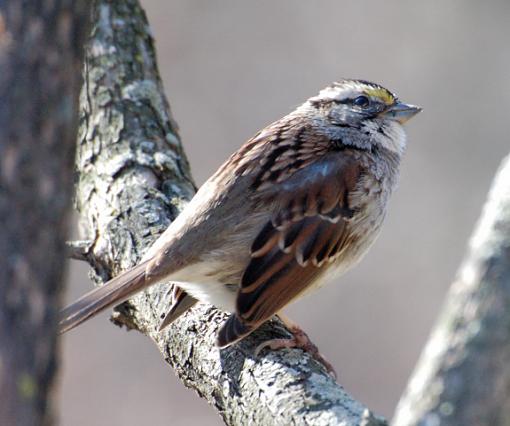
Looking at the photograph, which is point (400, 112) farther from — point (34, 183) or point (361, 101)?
point (34, 183)

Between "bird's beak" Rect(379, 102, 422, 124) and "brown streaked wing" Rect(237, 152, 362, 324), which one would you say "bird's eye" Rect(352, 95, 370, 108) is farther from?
"brown streaked wing" Rect(237, 152, 362, 324)

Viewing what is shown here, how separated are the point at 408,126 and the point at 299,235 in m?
5.01

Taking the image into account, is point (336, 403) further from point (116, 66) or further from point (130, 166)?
point (116, 66)

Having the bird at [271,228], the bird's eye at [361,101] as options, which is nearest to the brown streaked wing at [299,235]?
the bird at [271,228]

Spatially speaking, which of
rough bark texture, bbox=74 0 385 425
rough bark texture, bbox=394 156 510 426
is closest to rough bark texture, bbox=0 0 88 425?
rough bark texture, bbox=394 156 510 426

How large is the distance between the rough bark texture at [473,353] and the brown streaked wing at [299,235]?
5.91 feet

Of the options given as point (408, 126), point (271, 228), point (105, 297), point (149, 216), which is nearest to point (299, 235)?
point (271, 228)

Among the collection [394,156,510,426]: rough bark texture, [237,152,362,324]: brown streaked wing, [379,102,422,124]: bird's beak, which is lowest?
[394,156,510,426]: rough bark texture

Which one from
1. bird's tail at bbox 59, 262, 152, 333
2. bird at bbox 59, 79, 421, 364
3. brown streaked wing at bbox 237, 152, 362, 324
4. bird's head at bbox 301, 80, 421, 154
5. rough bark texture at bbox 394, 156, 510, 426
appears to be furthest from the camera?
bird's head at bbox 301, 80, 421, 154

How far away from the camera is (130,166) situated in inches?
171

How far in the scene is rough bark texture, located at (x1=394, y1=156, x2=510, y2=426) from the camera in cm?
178

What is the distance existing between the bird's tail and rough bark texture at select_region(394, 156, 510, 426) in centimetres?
179

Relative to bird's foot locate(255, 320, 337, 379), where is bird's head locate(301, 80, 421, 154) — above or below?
above

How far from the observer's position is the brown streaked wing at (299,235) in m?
3.77
